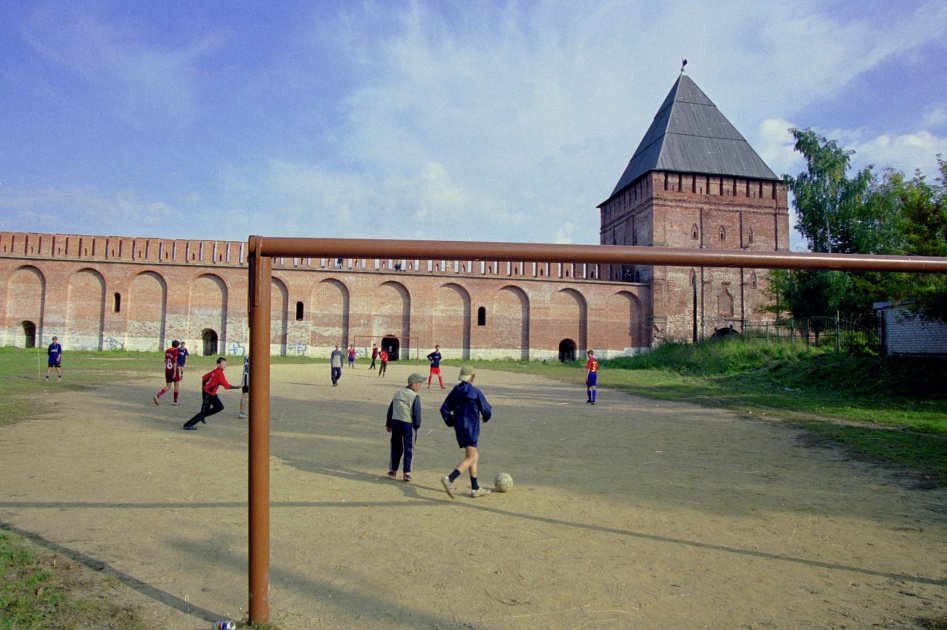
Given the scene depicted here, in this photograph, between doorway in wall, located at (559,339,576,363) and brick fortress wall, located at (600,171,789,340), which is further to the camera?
doorway in wall, located at (559,339,576,363)

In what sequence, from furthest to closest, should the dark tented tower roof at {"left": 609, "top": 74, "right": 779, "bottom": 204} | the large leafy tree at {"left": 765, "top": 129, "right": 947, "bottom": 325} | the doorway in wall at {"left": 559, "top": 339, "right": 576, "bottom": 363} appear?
the dark tented tower roof at {"left": 609, "top": 74, "right": 779, "bottom": 204} < the doorway in wall at {"left": 559, "top": 339, "right": 576, "bottom": 363} < the large leafy tree at {"left": 765, "top": 129, "right": 947, "bottom": 325}

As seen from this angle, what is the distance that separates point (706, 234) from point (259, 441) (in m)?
39.1

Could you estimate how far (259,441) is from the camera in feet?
11.0

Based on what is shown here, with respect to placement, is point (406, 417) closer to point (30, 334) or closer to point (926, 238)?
point (926, 238)

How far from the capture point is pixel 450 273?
37.8 m

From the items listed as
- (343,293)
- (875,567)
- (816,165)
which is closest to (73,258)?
(343,293)

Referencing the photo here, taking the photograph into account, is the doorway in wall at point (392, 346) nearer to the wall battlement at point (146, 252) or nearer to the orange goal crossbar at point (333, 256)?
the wall battlement at point (146, 252)

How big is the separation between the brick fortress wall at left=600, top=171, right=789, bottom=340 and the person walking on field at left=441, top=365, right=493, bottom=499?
33.3 meters

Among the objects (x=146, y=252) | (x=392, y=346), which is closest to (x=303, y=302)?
(x=392, y=346)

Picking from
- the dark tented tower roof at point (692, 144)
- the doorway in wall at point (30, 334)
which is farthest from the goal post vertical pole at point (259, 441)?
the doorway in wall at point (30, 334)

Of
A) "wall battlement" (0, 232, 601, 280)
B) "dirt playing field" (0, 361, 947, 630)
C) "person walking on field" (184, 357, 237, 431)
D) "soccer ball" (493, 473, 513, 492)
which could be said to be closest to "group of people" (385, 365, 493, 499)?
"soccer ball" (493, 473, 513, 492)

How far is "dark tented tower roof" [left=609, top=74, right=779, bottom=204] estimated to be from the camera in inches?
1539

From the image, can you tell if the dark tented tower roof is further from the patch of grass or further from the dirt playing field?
the patch of grass

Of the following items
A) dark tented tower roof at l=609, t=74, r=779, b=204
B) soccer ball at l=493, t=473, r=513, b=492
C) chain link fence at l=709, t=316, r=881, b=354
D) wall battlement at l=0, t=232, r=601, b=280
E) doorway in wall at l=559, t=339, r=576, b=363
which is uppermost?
dark tented tower roof at l=609, t=74, r=779, b=204
